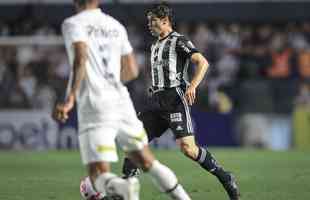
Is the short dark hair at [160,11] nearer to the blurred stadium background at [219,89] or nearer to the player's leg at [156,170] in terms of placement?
the player's leg at [156,170]

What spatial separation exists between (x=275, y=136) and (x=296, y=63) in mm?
1885

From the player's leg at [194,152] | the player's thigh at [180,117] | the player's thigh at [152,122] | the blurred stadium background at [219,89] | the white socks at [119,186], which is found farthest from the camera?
the blurred stadium background at [219,89]

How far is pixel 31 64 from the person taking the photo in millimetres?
22656

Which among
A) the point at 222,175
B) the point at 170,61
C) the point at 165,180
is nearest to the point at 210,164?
the point at 222,175

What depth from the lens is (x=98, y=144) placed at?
7.71 m

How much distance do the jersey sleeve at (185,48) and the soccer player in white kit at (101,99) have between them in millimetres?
2288

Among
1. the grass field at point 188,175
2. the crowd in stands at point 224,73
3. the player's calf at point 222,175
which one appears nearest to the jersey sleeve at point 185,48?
the player's calf at point 222,175

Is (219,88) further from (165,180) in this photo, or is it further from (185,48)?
(165,180)

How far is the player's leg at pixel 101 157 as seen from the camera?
7656mm

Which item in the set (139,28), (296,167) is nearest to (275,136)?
(139,28)

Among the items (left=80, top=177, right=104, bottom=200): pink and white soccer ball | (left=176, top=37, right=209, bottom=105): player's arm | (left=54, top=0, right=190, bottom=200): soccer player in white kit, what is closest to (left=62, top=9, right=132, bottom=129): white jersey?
(left=54, top=0, right=190, bottom=200): soccer player in white kit

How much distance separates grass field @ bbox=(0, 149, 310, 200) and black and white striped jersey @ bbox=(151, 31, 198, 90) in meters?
1.37

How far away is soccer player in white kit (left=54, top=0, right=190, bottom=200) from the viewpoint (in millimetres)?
7668

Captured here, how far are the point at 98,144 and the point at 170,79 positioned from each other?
2943mm
